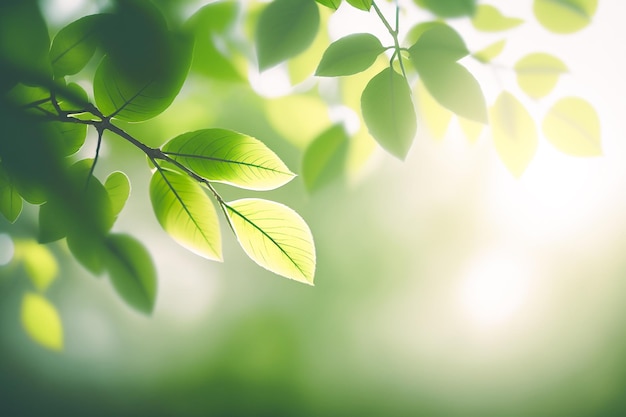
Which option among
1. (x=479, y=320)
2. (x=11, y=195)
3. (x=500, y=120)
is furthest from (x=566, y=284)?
(x=11, y=195)

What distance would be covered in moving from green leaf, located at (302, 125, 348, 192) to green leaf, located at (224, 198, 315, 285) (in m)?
0.17

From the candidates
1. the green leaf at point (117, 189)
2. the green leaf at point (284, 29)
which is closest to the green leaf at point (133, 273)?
the green leaf at point (117, 189)

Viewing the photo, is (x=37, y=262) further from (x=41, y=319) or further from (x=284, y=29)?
(x=284, y=29)

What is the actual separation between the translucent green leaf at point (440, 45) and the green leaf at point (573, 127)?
15cm

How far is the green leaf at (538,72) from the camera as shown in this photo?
0.37 metres

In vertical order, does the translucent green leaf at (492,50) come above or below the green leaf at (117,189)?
above

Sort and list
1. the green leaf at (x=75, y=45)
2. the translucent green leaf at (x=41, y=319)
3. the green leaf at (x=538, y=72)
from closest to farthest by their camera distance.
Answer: the green leaf at (x=75, y=45) < the green leaf at (x=538, y=72) < the translucent green leaf at (x=41, y=319)

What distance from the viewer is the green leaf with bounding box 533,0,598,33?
13.1 inches

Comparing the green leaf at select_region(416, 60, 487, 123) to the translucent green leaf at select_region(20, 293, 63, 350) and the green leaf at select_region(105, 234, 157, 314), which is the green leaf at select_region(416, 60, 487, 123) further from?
the translucent green leaf at select_region(20, 293, 63, 350)

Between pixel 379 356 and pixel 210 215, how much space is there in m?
1.52

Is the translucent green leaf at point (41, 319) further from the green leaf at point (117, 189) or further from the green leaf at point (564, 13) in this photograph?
the green leaf at point (564, 13)

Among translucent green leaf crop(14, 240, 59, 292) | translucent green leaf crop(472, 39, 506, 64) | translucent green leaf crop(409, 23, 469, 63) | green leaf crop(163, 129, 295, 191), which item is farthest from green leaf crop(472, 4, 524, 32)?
translucent green leaf crop(14, 240, 59, 292)

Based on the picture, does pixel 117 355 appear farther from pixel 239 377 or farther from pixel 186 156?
pixel 186 156

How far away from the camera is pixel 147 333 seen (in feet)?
5.02
